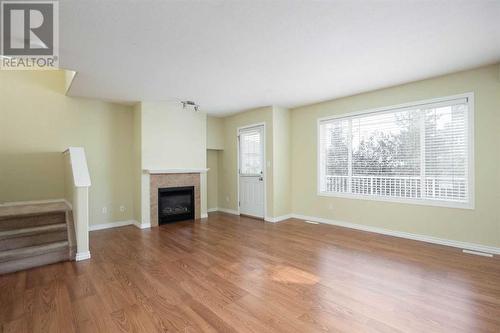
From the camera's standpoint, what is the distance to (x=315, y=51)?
110 inches

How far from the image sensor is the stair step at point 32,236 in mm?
2975

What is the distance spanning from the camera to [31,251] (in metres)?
2.91

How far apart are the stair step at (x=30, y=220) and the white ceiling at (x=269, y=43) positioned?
6.65ft

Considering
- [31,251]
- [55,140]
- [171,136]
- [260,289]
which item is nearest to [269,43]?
[260,289]

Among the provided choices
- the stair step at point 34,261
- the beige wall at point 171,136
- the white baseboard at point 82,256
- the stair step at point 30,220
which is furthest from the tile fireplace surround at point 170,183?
the stair step at point 34,261

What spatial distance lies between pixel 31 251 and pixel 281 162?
4294 millimetres

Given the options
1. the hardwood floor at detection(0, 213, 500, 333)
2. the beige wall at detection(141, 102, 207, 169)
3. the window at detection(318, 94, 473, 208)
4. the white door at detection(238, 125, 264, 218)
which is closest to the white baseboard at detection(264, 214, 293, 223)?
the white door at detection(238, 125, 264, 218)

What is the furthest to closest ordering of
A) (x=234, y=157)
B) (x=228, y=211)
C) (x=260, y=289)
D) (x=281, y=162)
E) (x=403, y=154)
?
(x=228, y=211), (x=234, y=157), (x=281, y=162), (x=403, y=154), (x=260, y=289)

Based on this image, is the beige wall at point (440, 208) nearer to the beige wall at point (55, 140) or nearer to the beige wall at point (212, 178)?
the beige wall at point (212, 178)

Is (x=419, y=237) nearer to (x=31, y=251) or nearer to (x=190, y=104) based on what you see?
(x=190, y=104)

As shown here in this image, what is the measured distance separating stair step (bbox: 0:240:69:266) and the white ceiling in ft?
7.58

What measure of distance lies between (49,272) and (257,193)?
3.81 meters

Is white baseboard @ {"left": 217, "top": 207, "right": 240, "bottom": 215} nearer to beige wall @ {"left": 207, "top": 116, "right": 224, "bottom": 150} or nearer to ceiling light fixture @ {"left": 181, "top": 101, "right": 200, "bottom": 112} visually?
beige wall @ {"left": 207, "top": 116, "right": 224, "bottom": 150}

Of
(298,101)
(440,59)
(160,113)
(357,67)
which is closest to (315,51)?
(357,67)
